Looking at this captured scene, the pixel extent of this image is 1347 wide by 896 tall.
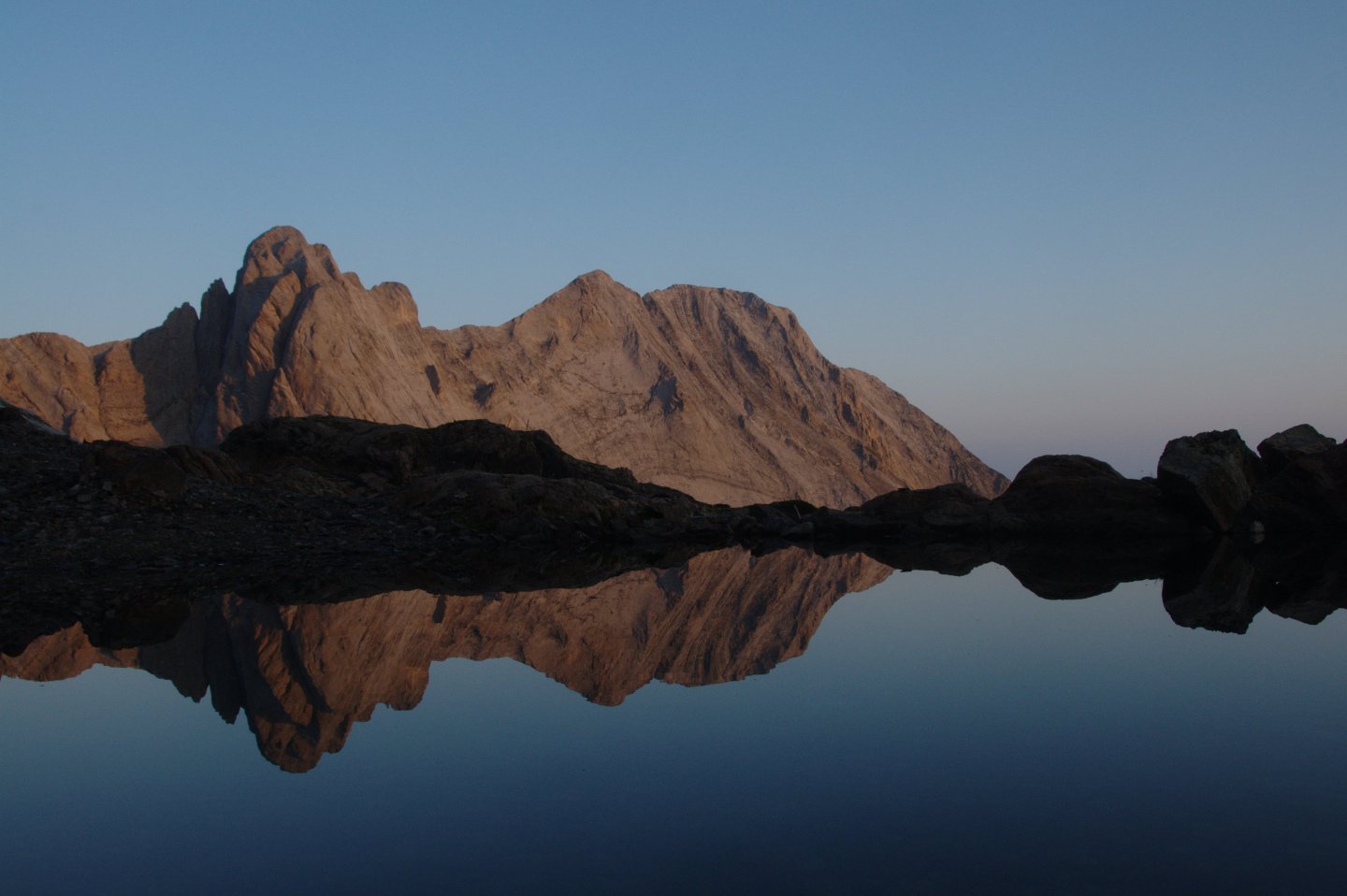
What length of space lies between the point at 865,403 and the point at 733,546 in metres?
80.9

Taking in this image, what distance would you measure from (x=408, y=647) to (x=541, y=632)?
1474 mm

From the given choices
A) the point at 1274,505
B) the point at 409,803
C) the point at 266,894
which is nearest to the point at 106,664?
the point at 409,803

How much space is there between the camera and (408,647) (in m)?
8.82

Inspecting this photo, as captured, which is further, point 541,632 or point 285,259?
point 285,259

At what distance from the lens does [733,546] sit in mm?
20781

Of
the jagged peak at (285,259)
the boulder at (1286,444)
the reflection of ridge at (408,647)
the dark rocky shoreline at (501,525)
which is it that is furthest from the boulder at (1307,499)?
the jagged peak at (285,259)

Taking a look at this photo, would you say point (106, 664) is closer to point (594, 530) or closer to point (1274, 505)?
point (594, 530)

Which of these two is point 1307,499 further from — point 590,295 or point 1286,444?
point 590,295

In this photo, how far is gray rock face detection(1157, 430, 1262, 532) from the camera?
19.2 m

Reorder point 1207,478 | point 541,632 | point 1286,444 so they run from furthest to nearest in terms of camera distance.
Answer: point 1286,444, point 1207,478, point 541,632

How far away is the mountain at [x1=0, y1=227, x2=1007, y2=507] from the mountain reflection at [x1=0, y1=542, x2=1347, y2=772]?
49518 mm

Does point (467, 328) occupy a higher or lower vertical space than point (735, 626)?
higher

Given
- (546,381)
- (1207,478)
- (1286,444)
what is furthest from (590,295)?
(1207,478)

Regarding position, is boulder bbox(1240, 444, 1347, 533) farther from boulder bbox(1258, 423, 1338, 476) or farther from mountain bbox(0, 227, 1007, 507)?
mountain bbox(0, 227, 1007, 507)
